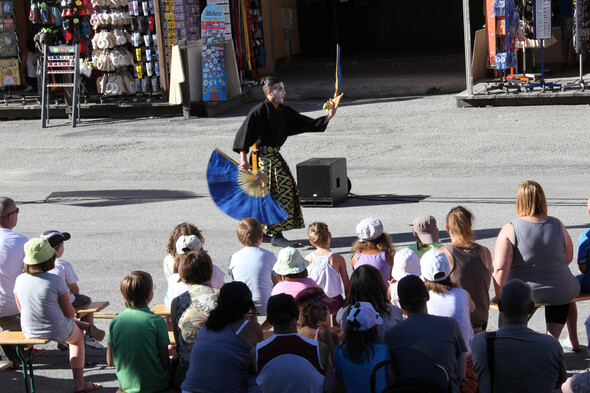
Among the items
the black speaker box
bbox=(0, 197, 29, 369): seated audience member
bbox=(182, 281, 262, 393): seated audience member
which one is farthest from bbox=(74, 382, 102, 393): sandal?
the black speaker box

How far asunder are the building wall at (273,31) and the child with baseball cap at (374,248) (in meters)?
16.7

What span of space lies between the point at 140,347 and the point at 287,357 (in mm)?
1189

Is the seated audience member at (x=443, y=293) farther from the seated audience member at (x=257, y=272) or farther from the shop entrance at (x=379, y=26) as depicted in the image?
the shop entrance at (x=379, y=26)

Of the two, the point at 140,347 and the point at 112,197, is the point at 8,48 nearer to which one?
the point at 112,197

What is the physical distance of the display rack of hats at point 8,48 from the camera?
20047mm

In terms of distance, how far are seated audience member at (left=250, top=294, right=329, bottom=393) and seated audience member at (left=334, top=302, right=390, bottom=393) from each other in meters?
0.12

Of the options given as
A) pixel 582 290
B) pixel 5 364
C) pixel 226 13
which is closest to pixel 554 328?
pixel 582 290

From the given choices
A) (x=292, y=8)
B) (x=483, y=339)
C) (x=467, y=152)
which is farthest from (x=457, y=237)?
(x=292, y=8)

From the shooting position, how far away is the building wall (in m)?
23.0

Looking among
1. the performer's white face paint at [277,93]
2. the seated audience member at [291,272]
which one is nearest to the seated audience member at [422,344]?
the seated audience member at [291,272]

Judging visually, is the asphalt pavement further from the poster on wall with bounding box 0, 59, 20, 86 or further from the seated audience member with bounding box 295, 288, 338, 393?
the seated audience member with bounding box 295, 288, 338, 393

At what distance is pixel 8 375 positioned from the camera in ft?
21.4

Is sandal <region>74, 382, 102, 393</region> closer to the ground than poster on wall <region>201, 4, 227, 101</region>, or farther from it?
closer to the ground

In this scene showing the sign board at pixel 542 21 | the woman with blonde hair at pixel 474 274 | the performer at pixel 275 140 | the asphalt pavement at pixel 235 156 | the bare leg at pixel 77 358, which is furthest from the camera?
the sign board at pixel 542 21
